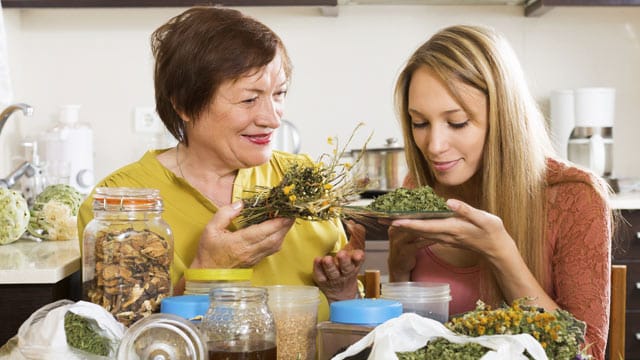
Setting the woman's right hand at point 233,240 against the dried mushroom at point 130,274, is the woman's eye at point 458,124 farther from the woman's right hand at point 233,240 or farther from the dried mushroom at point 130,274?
the dried mushroom at point 130,274

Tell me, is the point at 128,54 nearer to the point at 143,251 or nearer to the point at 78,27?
the point at 78,27

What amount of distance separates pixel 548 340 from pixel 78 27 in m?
3.18

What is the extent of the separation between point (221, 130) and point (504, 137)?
58 cm

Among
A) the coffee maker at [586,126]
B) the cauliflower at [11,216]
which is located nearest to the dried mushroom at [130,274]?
the cauliflower at [11,216]

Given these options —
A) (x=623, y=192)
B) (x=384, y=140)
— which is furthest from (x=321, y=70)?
(x=623, y=192)

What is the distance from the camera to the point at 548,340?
100 centimetres

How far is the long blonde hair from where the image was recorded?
1735 mm

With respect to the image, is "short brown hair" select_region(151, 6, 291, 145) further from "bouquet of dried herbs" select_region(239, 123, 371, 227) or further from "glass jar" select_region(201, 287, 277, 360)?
"glass jar" select_region(201, 287, 277, 360)

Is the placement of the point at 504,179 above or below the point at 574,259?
above

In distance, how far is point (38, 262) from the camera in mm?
1938

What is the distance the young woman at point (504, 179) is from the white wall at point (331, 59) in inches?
75.5

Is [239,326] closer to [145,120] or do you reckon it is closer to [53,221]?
[53,221]

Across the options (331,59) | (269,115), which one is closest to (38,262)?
(269,115)

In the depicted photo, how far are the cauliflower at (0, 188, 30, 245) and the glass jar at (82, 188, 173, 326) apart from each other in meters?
1.09
